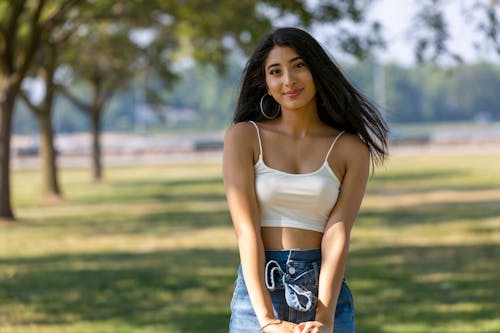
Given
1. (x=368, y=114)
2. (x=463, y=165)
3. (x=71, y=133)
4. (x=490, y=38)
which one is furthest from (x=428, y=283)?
(x=71, y=133)

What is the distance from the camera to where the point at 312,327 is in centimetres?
373

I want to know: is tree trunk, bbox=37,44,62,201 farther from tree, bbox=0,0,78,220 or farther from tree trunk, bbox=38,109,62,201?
tree, bbox=0,0,78,220

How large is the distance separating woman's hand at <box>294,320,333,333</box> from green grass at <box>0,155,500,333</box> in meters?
5.55

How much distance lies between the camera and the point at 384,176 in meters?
39.7

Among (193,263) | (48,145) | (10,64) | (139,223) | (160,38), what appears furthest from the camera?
(160,38)

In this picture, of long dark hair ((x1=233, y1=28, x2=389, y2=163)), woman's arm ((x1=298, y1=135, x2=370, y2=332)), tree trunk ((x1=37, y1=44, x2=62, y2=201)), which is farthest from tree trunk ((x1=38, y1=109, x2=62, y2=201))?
woman's arm ((x1=298, y1=135, x2=370, y2=332))

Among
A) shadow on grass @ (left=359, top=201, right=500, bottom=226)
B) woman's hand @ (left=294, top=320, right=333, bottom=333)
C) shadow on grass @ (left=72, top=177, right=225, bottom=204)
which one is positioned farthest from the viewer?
shadow on grass @ (left=72, top=177, right=225, bottom=204)

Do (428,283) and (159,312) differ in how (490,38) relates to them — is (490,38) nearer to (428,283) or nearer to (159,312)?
(428,283)

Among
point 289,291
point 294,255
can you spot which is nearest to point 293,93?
point 294,255

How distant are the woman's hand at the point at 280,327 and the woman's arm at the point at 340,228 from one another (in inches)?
1.6

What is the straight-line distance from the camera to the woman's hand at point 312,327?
3.73 m

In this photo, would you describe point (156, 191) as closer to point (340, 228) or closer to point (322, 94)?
point (322, 94)

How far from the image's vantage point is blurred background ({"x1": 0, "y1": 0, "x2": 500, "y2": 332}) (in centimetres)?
1057

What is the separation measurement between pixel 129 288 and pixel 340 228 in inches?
329
